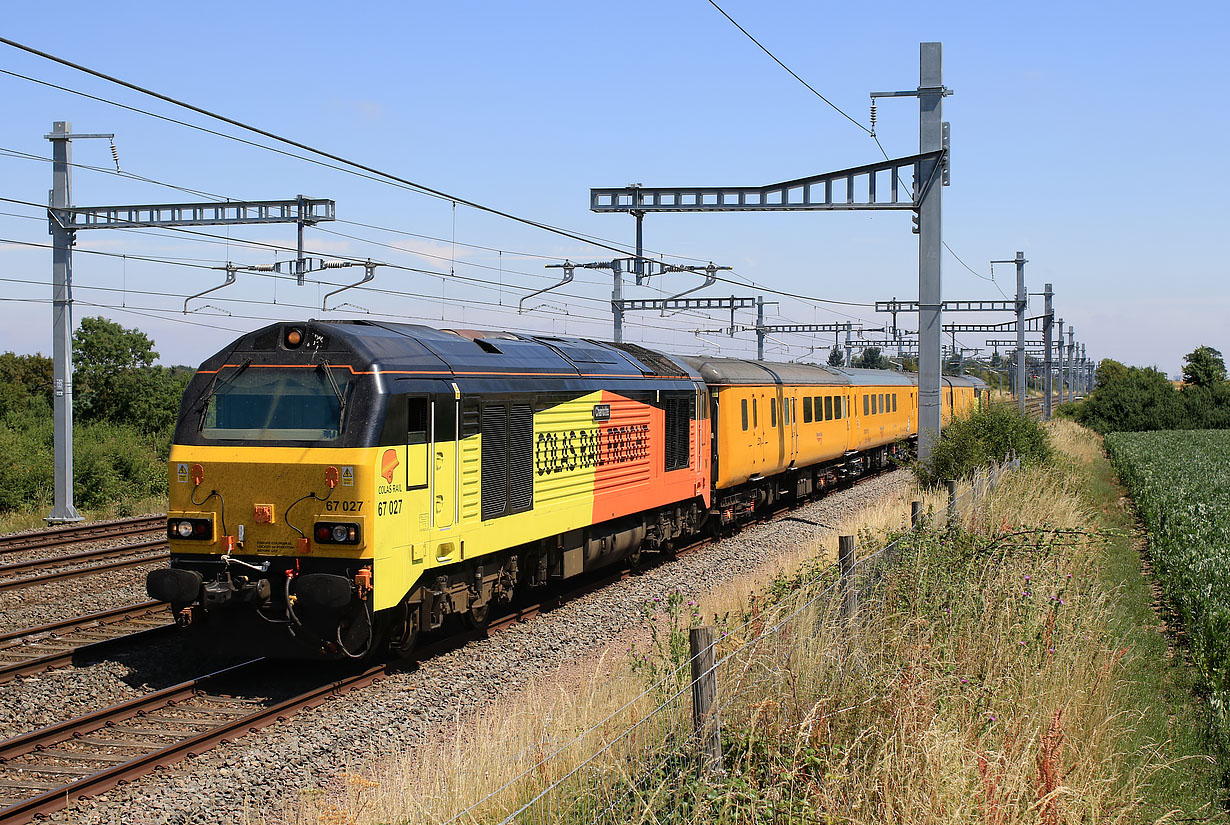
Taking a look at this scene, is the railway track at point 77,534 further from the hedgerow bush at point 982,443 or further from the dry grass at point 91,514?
the hedgerow bush at point 982,443

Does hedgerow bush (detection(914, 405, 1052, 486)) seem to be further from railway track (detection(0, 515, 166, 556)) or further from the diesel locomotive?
railway track (detection(0, 515, 166, 556))

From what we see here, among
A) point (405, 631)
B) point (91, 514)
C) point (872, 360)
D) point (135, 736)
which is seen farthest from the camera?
point (872, 360)

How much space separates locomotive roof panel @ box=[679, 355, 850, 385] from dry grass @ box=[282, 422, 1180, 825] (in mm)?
10555

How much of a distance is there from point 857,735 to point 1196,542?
11.5 meters

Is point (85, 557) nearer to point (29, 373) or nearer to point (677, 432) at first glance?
point (677, 432)

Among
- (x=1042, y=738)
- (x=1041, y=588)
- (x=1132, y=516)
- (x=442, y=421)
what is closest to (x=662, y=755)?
(x=1042, y=738)

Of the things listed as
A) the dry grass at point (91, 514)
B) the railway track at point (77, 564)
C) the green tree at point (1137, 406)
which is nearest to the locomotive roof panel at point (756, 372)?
the railway track at point (77, 564)

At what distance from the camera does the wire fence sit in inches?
203

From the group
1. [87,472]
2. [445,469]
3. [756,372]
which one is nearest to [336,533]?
[445,469]

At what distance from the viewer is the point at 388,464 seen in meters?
9.27

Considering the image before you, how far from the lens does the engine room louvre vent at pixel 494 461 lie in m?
10.8

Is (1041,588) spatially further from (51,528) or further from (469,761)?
(51,528)

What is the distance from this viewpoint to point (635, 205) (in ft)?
57.3

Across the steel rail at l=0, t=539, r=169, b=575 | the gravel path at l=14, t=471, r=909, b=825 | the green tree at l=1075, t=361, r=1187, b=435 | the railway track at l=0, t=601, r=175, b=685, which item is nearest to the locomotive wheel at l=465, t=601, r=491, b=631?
the gravel path at l=14, t=471, r=909, b=825
